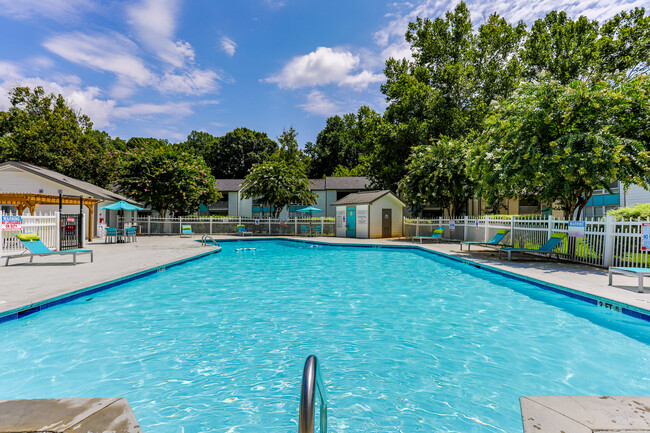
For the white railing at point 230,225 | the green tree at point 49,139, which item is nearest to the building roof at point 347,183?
the white railing at point 230,225

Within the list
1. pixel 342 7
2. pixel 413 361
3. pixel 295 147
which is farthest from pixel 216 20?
pixel 295 147

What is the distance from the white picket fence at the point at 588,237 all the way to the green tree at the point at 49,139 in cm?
3389

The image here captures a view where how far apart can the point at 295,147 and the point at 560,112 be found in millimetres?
40248

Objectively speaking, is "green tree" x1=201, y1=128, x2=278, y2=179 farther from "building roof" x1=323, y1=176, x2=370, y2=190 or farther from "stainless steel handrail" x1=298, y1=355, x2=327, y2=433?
"stainless steel handrail" x1=298, y1=355, x2=327, y2=433

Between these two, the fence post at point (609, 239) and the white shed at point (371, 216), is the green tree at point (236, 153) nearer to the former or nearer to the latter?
the white shed at point (371, 216)

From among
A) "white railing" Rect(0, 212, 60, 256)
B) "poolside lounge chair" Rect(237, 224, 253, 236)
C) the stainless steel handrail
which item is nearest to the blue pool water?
the stainless steel handrail

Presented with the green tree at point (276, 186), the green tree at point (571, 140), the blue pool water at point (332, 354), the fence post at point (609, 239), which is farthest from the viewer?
the green tree at point (276, 186)

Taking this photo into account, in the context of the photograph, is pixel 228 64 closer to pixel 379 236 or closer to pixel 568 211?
pixel 379 236

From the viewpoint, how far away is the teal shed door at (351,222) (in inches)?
945

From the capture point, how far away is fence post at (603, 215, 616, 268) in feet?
31.2

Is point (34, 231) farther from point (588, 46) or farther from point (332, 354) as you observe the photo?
point (588, 46)

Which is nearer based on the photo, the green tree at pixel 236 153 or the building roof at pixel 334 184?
the building roof at pixel 334 184

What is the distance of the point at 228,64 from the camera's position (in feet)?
67.2

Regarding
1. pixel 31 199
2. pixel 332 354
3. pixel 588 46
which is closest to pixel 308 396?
pixel 332 354
